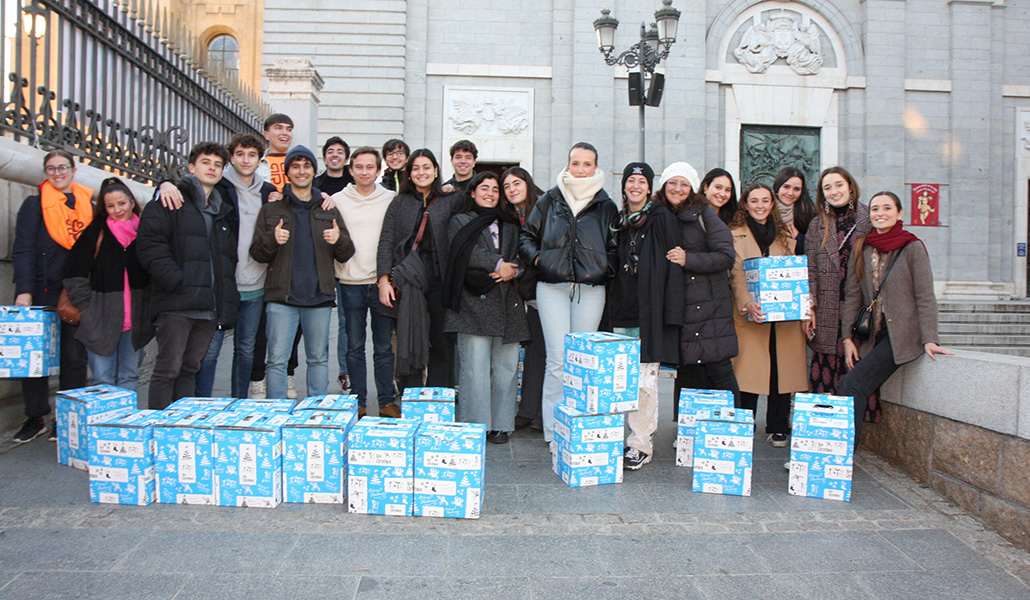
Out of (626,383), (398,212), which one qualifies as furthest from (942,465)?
(398,212)

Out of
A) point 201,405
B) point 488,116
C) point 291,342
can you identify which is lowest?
point 201,405

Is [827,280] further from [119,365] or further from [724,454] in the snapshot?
[119,365]

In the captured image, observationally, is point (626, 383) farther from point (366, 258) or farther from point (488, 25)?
point (488, 25)

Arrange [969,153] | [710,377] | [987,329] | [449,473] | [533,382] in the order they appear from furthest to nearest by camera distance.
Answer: [969,153] → [987,329] → [533,382] → [710,377] → [449,473]

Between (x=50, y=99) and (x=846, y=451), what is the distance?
6.29 m

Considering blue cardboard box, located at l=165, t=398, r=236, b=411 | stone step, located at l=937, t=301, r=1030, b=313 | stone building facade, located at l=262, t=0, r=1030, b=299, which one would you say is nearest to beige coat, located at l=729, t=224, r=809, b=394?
blue cardboard box, located at l=165, t=398, r=236, b=411

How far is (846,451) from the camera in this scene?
403 centimetres

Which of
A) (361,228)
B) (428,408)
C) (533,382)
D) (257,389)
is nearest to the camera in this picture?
(428,408)

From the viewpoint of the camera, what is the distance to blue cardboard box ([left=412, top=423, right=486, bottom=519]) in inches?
139

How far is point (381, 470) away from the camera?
3.58 meters

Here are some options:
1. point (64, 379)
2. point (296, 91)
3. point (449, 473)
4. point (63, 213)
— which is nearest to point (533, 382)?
point (449, 473)

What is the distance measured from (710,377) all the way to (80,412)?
14.0 ft

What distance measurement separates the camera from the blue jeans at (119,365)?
15.4ft

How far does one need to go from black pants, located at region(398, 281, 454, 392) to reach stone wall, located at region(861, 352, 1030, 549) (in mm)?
3285
